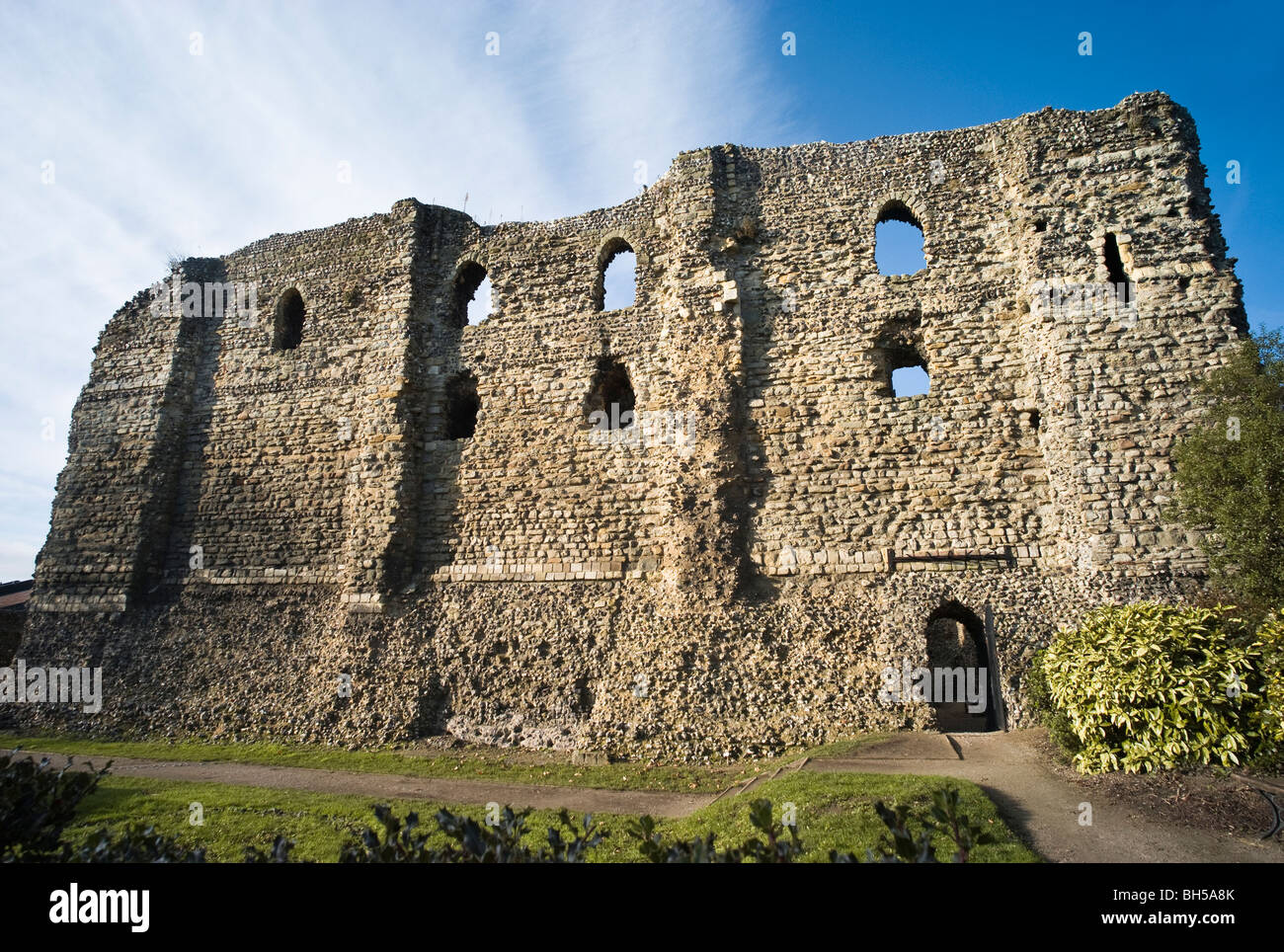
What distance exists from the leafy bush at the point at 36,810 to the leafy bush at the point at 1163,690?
977 cm

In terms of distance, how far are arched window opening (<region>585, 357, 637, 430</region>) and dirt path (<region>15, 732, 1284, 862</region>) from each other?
277 inches

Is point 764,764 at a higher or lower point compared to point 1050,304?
lower

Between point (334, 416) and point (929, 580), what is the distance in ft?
41.9

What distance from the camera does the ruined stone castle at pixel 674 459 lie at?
10906 mm

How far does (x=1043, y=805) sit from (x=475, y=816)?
641cm

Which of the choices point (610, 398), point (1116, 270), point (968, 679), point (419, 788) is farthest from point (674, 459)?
point (1116, 270)

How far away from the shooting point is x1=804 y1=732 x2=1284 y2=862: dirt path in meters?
6.01

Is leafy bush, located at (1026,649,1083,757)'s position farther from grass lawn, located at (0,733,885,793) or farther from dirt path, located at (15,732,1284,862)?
grass lawn, located at (0,733,885,793)

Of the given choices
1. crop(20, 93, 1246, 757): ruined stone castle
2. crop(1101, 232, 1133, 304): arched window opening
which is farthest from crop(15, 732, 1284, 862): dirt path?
crop(1101, 232, 1133, 304): arched window opening

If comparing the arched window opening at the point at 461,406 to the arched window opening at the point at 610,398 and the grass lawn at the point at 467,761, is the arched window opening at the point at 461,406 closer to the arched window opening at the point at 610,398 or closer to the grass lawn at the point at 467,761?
the arched window opening at the point at 610,398

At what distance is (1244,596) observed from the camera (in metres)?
8.90
